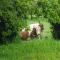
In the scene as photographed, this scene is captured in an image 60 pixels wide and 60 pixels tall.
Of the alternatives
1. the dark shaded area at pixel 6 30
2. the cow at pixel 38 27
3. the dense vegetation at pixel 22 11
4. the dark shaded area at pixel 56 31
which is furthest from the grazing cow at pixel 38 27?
the dense vegetation at pixel 22 11

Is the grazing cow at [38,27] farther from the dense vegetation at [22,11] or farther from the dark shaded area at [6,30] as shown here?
the dense vegetation at [22,11]

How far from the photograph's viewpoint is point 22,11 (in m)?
14.4

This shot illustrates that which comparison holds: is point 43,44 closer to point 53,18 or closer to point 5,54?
point 53,18

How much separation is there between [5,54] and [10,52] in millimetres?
448

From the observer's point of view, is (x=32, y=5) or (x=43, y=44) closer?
(x=32, y=5)

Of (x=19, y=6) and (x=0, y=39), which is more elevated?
(x=19, y=6)

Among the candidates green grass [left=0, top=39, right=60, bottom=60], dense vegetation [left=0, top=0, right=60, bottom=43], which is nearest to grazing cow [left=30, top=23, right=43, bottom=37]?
green grass [left=0, top=39, right=60, bottom=60]

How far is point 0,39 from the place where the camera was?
56.0 feet

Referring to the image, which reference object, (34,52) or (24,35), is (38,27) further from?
(34,52)

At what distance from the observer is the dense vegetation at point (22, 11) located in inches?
529

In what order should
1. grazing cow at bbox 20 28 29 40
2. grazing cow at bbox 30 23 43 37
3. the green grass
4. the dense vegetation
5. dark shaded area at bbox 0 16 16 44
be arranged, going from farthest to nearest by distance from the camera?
grazing cow at bbox 30 23 43 37 → grazing cow at bbox 20 28 29 40 → dark shaded area at bbox 0 16 16 44 → the dense vegetation → the green grass

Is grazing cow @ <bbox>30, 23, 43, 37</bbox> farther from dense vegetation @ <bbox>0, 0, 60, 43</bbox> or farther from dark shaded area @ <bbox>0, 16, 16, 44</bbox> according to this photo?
dense vegetation @ <bbox>0, 0, 60, 43</bbox>

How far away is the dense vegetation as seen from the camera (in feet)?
44.1

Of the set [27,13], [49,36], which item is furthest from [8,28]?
[49,36]
